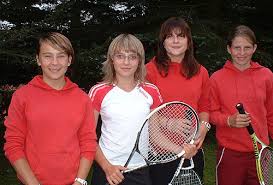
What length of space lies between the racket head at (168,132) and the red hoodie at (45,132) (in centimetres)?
55

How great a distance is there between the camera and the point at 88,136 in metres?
3.37

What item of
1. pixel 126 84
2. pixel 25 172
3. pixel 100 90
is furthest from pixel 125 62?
pixel 25 172

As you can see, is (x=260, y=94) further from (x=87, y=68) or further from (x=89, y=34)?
(x=89, y=34)

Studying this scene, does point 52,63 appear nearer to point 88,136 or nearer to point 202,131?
point 88,136

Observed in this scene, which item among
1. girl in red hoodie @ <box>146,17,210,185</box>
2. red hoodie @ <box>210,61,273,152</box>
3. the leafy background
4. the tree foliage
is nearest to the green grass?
the leafy background

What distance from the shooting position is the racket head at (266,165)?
4074mm

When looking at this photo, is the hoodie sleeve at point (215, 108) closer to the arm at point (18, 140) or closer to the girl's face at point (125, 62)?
the girl's face at point (125, 62)

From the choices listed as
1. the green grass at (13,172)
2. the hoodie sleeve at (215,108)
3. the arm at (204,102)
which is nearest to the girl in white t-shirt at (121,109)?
the arm at (204,102)

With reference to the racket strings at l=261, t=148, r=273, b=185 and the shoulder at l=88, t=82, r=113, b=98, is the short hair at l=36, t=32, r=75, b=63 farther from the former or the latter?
the racket strings at l=261, t=148, r=273, b=185

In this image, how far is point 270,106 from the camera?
14.3ft

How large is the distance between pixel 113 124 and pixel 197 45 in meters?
3.64

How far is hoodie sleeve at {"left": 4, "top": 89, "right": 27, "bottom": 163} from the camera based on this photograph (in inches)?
123

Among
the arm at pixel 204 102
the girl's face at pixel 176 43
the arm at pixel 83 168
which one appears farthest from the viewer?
the arm at pixel 204 102

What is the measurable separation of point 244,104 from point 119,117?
138 centimetres
